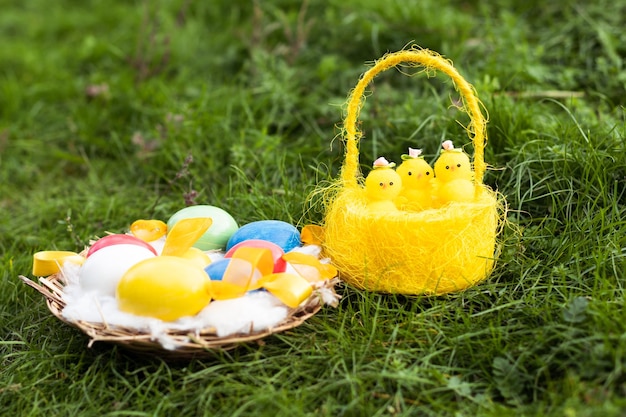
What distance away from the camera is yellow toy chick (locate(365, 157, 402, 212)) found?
2344 millimetres

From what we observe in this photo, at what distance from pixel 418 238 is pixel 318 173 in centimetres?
92

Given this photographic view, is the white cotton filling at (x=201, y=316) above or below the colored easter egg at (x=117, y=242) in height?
below

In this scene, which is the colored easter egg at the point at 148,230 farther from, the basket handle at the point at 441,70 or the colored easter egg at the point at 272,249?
the basket handle at the point at 441,70

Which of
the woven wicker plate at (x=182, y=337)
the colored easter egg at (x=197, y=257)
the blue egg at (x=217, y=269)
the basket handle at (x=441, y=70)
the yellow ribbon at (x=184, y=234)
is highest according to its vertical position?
the basket handle at (x=441, y=70)

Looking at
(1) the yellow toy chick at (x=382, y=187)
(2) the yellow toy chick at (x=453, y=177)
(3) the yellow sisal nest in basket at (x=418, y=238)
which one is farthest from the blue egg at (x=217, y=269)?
(2) the yellow toy chick at (x=453, y=177)

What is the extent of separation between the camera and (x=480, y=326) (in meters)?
2.21

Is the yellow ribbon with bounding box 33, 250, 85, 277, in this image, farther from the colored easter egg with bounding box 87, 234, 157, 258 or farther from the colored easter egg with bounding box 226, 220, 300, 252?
the colored easter egg with bounding box 226, 220, 300, 252

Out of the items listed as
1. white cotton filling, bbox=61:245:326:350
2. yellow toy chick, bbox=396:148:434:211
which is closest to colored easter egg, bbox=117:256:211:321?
white cotton filling, bbox=61:245:326:350

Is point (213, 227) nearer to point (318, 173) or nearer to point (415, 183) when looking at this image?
point (318, 173)

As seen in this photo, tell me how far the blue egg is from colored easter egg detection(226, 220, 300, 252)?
0.25 metres

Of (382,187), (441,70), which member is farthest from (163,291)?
(441,70)

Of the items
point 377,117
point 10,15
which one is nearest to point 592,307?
point 377,117

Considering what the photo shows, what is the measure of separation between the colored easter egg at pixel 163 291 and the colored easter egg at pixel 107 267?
0.09 meters

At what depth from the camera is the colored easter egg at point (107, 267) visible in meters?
2.17
